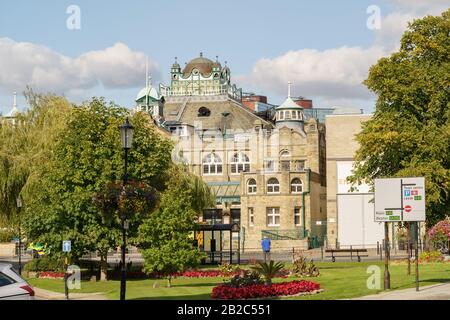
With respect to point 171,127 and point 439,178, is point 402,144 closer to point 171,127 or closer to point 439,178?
point 439,178

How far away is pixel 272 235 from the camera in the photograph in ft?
266

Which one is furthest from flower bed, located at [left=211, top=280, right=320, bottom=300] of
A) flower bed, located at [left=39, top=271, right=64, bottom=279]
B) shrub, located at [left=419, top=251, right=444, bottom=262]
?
flower bed, located at [left=39, top=271, right=64, bottom=279]

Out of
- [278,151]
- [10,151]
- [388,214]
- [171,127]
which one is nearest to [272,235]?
[278,151]

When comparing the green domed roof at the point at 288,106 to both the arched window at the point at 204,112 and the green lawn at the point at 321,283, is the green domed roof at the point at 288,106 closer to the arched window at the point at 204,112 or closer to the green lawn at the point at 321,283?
the arched window at the point at 204,112

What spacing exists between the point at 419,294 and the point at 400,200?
4677 mm

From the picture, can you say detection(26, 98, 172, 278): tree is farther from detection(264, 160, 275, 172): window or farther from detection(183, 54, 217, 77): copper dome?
detection(183, 54, 217, 77): copper dome

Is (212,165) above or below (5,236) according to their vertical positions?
above

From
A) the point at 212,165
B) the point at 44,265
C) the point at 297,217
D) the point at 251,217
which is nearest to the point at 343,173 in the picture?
the point at 297,217

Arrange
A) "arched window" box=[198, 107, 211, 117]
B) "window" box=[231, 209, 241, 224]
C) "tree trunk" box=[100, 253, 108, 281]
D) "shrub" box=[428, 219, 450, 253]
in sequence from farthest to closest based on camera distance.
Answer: "arched window" box=[198, 107, 211, 117], "window" box=[231, 209, 241, 224], "shrub" box=[428, 219, 450, 253], "tree trunk" box=[100, 253, 108, 281]

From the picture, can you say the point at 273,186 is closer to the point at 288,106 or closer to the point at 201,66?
the point at 288,106

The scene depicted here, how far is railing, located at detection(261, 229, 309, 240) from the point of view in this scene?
81000 mm

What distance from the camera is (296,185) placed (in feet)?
281

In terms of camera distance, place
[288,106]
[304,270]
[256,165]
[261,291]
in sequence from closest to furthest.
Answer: [261,291], [304,270], [256,165], [288,106]
